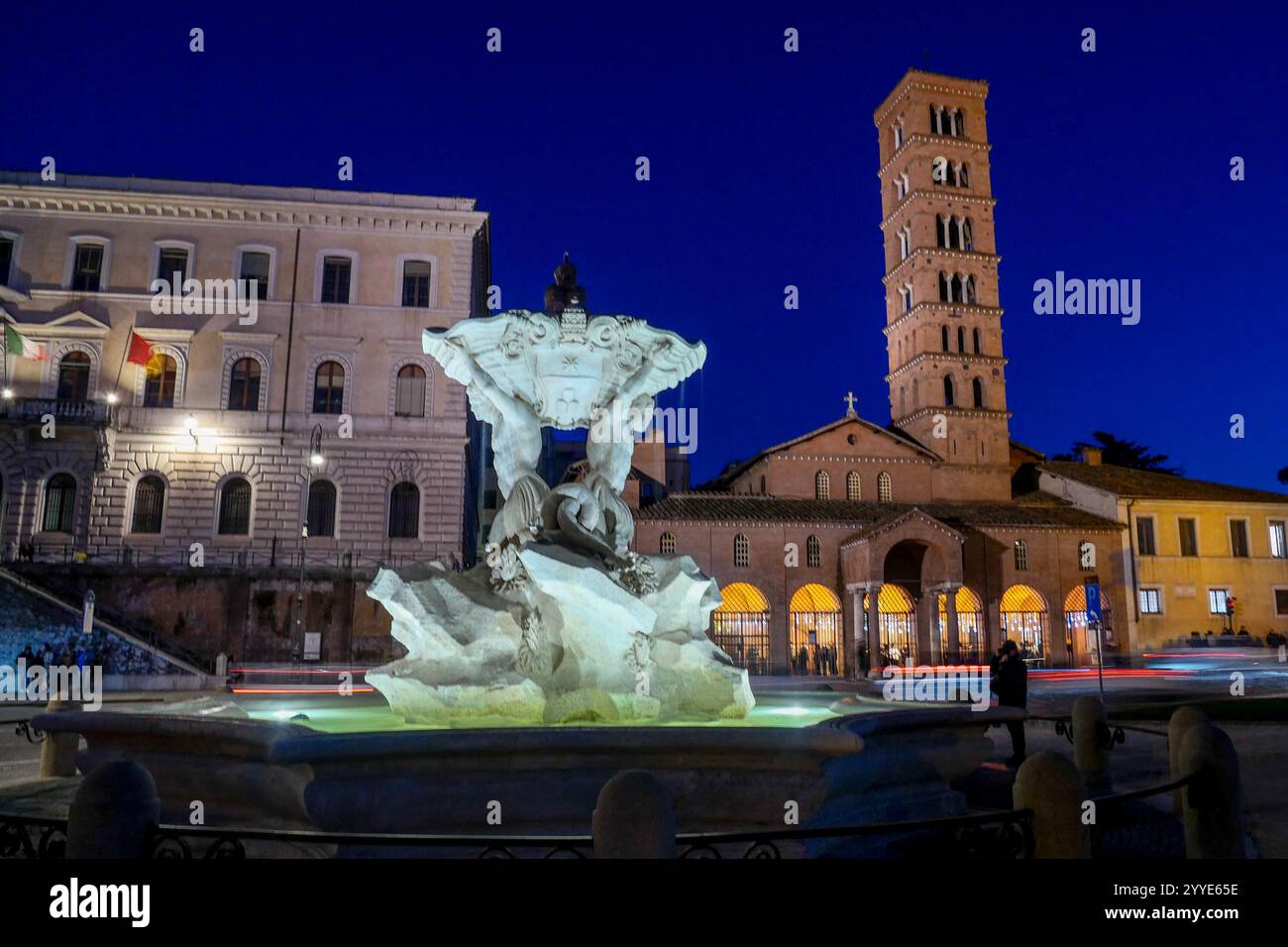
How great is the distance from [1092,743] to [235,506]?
31.1 m

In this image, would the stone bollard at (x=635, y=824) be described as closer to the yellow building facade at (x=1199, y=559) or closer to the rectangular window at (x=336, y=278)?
the rectangular window at (x=336, y=278)

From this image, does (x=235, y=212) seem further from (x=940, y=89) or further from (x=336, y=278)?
(x=940, y=89)

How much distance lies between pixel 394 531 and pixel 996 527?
2591cm

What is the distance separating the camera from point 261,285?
115 ft

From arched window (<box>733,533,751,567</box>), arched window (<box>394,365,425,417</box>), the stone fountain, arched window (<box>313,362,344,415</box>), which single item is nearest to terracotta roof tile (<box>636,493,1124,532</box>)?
arched window (<box>733,533,751,567</box>)

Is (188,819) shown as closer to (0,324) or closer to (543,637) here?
(543,637)

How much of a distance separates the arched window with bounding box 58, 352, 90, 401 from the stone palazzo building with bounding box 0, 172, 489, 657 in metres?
0.05

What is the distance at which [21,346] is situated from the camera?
101 ft

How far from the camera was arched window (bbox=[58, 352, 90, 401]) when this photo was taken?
3362cm

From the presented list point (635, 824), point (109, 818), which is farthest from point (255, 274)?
point (635, 824)

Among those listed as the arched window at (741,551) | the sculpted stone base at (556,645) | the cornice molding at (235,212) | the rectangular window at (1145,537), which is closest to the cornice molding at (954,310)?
A: the rectangular window at (1145,537)

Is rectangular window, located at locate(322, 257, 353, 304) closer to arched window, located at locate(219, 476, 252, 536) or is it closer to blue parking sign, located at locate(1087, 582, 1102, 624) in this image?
arched window, located at locate(219, 476, 252, 536)
